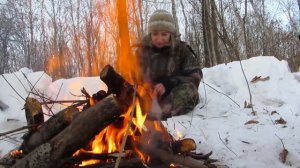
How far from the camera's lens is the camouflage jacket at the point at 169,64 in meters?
4.93

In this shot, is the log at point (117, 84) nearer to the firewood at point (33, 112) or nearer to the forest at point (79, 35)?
the firewood at point (33, 112)

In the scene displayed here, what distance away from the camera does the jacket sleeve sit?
4.88 meters

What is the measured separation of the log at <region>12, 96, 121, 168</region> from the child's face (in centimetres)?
231

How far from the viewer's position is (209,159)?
3387 millimetres

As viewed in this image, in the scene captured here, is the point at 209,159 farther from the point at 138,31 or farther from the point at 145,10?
the point at 145,10

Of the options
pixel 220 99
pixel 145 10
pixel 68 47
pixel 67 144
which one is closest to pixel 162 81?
pixel 220 99

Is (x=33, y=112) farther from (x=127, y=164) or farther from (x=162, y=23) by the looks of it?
(x=162, y=23)

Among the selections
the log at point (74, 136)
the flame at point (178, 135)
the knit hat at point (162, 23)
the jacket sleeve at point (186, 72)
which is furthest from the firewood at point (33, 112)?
the knit hat at point (162, 23)

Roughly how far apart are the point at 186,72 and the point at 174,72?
0.53 feet

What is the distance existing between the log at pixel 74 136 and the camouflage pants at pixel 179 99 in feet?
6.24

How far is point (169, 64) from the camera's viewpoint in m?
5.09

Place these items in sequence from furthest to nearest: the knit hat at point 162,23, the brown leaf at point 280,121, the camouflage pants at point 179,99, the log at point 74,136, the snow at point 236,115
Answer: the knit hat at point 162,23, the camouflage pants at point 179,99, the brown leaf at point 280,121, the snow at point 236,115, the log at point 74,136

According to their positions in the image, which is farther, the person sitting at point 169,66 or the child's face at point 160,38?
the child's face at point 160,38

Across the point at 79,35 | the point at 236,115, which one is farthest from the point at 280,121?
the point at 79,35
